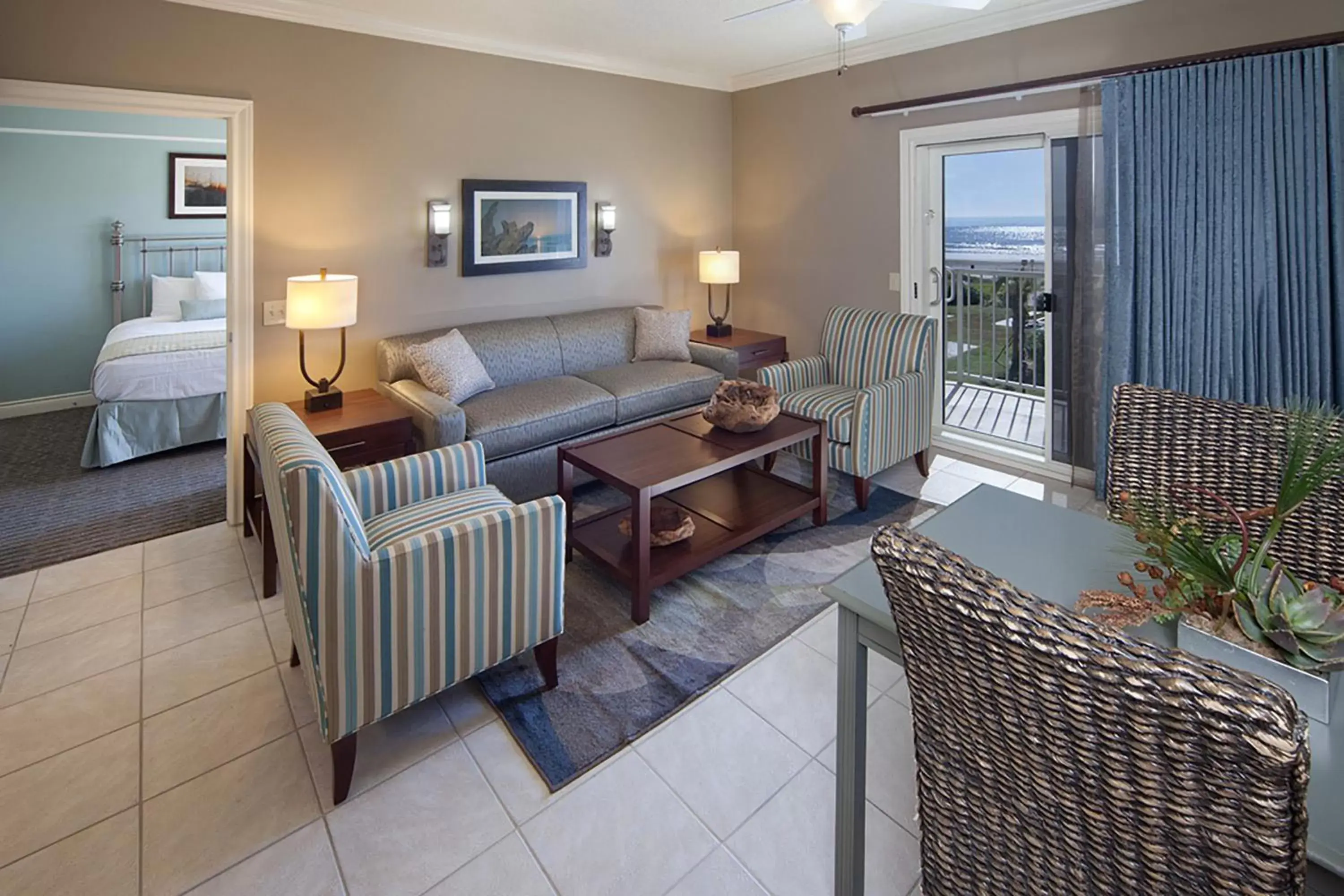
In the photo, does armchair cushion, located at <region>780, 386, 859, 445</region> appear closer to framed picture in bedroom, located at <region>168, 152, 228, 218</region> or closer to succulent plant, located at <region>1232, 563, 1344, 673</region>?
succulent plant, located at <region>1232, 563, 1344, 673</region>

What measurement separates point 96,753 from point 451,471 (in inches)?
51.7

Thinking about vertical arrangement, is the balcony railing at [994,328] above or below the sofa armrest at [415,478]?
above

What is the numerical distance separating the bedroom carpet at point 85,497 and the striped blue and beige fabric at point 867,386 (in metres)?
3.28

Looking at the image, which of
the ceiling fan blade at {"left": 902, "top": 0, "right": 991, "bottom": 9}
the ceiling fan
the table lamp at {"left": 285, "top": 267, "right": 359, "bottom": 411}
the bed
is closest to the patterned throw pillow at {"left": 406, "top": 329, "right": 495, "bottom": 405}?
the table lamp at {"left": 285, "top": 267, "right": 359, "bottom": 411}

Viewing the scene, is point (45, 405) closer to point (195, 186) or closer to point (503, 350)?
point (195, 186)

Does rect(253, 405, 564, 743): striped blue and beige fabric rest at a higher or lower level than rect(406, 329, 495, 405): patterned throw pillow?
lower

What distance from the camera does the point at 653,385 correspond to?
14.0ft

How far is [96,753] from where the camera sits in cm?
205

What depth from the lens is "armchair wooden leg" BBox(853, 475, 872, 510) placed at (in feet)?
12.1

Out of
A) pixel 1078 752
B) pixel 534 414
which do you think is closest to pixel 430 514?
pixel 534 414

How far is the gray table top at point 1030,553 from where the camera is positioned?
128cm

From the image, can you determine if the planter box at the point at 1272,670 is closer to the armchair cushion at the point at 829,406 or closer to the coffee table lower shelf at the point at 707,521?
the coffee table lower shelf at the point at 707,521

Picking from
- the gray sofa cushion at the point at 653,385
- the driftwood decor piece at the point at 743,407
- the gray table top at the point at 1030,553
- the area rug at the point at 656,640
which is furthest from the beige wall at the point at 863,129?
the gray table top at the point at 1030,553

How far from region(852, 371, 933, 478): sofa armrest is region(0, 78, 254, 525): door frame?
314cm
